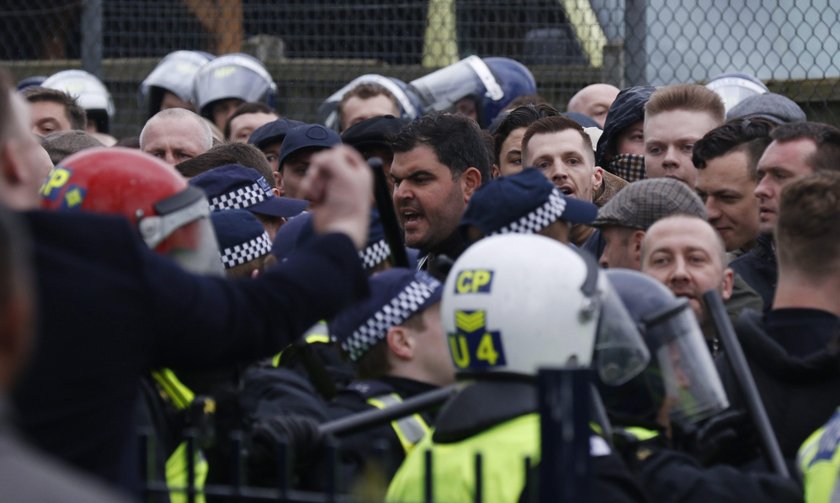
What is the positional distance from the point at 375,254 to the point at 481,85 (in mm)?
3978

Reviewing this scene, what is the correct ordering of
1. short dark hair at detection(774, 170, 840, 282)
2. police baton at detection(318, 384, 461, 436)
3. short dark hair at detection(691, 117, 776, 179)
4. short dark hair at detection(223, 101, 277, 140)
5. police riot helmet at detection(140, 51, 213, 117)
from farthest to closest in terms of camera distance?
police riot helmet at detection(140, 51, 213, 117), short dark hair at detection(223, 101, 277, 140), short dark hair at detection(691, 117, 776, 179), short dark hair at detection(774, 170, 840, 282), police baton at detection(318, 384, 461, 436)

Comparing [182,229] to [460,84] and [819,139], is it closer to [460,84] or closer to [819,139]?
[819,139]

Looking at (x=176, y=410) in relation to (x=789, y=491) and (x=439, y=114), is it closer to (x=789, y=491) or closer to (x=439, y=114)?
(x=789, y=491)

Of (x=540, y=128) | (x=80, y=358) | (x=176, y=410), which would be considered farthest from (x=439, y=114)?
(x=80, y=358)

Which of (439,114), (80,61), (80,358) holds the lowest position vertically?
(80,61)

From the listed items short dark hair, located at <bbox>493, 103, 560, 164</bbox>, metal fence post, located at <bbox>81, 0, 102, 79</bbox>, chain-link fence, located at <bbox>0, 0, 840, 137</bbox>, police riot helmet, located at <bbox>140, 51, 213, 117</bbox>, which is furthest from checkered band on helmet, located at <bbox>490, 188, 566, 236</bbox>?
metal fence post, located at <bbox>81, 0, 102, 79</bbox>

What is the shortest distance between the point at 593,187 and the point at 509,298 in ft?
11.0

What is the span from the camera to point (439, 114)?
248 inches

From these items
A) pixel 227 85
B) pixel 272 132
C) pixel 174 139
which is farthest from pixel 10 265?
pixel 227 85

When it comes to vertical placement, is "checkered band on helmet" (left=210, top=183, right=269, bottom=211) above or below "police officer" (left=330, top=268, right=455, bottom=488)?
below

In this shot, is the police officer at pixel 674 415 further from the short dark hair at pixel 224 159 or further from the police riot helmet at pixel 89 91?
the police riot helmet at pixel 89 91

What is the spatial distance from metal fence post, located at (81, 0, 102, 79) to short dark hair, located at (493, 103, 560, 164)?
4004 mm

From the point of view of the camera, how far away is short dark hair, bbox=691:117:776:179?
19.3 feet

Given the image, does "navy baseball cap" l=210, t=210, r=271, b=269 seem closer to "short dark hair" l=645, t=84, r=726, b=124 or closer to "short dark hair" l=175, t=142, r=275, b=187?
"short dark hair" l=175, t=142, r=275, b=187
